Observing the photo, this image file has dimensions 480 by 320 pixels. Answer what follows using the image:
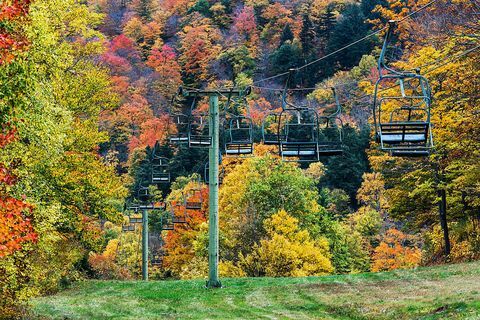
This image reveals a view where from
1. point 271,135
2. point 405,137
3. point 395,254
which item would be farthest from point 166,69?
point 405,137

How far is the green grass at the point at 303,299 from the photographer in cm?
1981

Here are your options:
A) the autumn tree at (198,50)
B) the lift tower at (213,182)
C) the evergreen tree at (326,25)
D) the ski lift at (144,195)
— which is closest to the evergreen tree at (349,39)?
the evergreen tree at (326,25)

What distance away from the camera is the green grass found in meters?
19.8

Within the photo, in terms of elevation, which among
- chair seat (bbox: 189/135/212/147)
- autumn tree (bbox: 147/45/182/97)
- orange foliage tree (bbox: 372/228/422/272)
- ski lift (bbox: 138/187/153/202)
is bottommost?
orange foliage tree (bbox: 372/228/422/272)

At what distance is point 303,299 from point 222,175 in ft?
63.4

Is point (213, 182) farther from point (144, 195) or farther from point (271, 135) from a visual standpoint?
point (144, 195)

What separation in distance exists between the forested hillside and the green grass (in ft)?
8.12

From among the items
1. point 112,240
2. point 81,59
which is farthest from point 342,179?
point 81,59

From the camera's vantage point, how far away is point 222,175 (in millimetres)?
42500

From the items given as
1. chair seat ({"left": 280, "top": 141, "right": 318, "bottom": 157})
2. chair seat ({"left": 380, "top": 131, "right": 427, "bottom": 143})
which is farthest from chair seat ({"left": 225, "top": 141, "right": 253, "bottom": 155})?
chair seat ({"left": 380, "top": 131, "right": 427, "bottom": 143})

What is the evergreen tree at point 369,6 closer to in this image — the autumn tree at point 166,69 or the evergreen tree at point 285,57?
the evergreen tree at point 285,57

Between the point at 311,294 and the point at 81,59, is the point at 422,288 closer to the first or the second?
the point at 311,294

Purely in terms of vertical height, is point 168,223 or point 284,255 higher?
point 168,223

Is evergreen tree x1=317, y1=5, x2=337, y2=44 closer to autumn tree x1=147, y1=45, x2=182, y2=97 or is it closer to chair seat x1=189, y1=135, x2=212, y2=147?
autumn tree x1=147, y1=45, x2=182, y2=97
